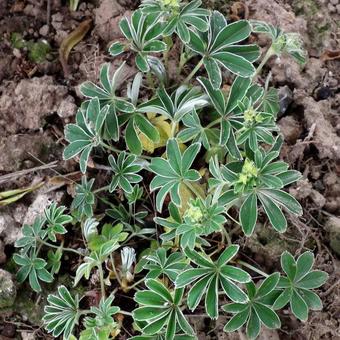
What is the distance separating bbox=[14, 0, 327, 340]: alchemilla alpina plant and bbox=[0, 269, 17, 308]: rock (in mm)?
40

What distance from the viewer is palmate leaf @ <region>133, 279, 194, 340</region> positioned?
174cm

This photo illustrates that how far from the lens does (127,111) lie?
1.98 metres

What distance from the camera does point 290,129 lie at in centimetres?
230

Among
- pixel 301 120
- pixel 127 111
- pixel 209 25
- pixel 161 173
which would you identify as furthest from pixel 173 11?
pixel 301 120

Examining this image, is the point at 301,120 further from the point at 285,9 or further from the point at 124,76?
the point at 124,76

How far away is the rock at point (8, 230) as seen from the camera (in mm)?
2193

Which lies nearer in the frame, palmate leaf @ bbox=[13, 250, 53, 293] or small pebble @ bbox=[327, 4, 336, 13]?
palmate leaf @ bbox=[13, 250, 53, 293]

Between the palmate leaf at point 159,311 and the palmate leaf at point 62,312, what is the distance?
286mm

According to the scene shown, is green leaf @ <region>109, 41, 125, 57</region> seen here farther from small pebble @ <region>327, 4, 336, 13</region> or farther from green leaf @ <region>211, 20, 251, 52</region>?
small pebble @ <region>327, 4, 336, 13</region>

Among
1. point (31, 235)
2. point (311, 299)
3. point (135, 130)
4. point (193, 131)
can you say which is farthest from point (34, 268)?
point (311, 299)

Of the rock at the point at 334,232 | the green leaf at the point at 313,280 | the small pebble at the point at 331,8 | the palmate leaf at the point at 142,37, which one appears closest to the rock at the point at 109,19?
the palmate leaf at the point at 142,37

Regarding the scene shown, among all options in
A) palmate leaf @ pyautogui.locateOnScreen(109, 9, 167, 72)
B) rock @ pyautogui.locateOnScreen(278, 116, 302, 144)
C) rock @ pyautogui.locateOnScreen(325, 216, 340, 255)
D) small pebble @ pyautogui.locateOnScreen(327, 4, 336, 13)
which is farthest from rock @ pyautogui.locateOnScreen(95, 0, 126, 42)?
rock @ pyautogui.locateOnScreen(325, 216, 340, 255)

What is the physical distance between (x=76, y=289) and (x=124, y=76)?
2.81 feet

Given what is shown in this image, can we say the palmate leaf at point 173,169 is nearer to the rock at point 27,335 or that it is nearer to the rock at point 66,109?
the rock at point 66,109
